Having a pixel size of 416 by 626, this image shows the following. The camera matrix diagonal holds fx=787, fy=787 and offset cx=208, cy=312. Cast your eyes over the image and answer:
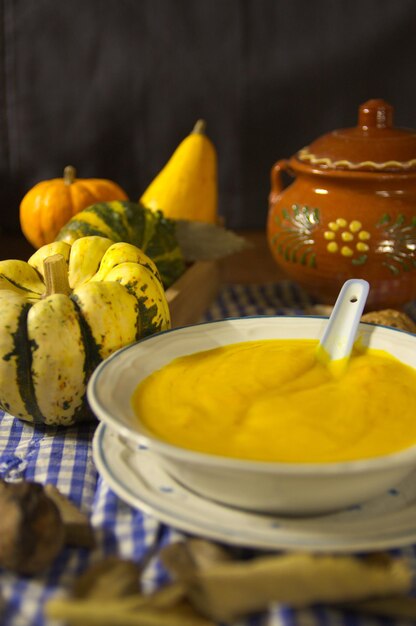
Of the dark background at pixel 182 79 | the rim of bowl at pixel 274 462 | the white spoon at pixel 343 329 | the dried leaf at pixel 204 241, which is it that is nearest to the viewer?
the rim of bowl at pixel 274 462

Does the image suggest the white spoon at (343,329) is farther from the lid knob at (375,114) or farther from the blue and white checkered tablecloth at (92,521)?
the lid knob at (375,114)

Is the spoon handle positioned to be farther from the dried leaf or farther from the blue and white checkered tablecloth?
the dried leaf

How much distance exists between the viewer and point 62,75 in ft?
5.73

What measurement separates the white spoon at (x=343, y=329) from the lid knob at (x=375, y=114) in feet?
1.54

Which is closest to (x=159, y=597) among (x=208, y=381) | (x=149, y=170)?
(x=208, y=381)

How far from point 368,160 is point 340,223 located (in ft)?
0.34

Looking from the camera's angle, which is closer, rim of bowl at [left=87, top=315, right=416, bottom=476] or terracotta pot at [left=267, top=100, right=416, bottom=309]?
rim of bowl at [left=87, top=315, right=416, bottom=476]

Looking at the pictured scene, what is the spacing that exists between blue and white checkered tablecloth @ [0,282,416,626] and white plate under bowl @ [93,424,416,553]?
0.10 ft

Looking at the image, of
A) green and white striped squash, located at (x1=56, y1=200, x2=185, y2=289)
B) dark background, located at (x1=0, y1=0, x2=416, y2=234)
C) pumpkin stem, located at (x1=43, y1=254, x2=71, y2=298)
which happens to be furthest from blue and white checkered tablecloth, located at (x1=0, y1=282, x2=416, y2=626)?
dark background, located at (x1=0, y1=0, x2=416, y2=234)

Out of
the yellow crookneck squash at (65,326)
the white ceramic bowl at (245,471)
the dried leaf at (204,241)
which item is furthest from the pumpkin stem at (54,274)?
the dried leaf at (204,241)

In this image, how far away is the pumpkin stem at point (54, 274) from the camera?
88 cm

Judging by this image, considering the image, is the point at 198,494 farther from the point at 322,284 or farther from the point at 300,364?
the point at 322,284

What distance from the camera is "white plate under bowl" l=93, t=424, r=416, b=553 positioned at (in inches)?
23.4

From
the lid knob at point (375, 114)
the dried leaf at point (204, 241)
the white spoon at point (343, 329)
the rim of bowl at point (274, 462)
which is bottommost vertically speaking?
the dried leaf at point (204, 241)
